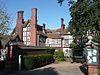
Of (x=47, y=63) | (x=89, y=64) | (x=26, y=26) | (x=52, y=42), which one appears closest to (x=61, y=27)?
(x=52, y=42)

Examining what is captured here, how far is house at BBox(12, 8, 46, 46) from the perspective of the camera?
64875 millimetres

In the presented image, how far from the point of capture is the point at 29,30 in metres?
67.3

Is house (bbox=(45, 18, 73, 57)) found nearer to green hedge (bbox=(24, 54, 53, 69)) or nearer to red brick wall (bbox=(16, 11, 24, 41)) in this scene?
red brick wall (bbox=(16, 11, 24, 41))

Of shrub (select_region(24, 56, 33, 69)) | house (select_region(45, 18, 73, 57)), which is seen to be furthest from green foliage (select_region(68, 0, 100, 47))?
house (select_region(45, 18, 73, 57))

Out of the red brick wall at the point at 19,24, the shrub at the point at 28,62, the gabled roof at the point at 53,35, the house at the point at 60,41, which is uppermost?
the red brick wall at the point at 19,24

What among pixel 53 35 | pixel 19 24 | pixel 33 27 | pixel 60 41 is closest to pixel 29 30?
pixel 33 27

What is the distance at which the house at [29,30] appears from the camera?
64875 mm

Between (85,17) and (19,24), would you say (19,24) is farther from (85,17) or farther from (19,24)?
(85,17)

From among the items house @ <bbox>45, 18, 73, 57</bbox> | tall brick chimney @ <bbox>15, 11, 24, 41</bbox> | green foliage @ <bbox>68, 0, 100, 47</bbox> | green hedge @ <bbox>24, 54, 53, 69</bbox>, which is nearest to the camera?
green foliage @ <bbox>68, 0, 100, 47</bbox>

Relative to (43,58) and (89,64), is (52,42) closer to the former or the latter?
(43,58)

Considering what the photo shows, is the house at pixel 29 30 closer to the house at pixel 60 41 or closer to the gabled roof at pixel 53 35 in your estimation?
the house at pixel 60 41

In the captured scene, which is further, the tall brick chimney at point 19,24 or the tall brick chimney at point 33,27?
the tall brick chimney at point 33,27

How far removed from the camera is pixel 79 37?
32.8m

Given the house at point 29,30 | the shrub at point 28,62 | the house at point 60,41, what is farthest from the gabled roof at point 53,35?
the shrub at point 28,62
